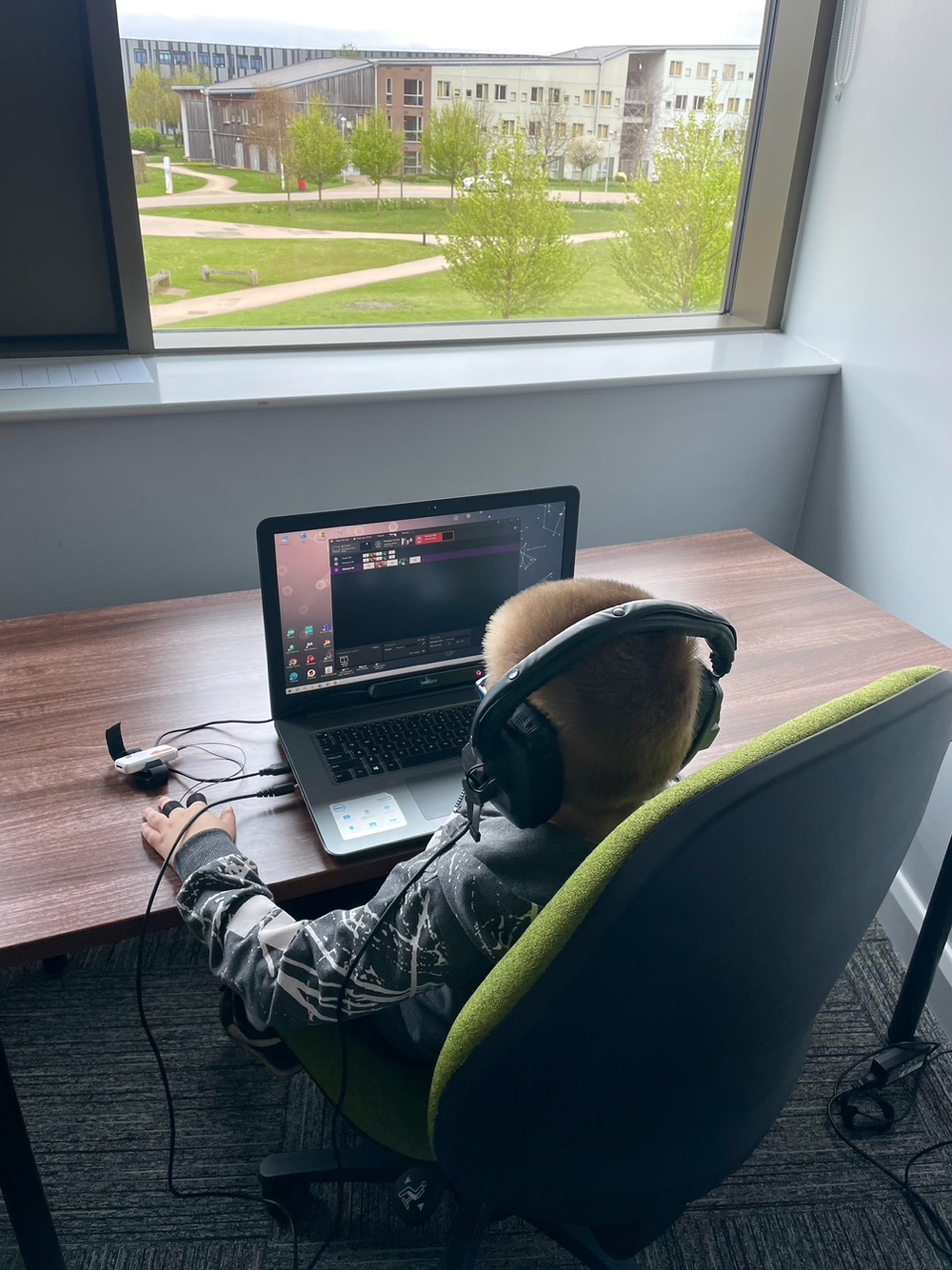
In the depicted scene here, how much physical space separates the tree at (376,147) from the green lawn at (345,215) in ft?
0.22

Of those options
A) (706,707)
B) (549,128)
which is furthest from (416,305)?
(706,707)

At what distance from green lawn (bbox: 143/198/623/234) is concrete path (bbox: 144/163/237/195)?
0.09 ft

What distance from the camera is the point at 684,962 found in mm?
611

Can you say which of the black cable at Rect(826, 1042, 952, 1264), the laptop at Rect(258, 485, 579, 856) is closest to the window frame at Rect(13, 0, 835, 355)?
the laptop at Rect(258, 485, 579, 856)

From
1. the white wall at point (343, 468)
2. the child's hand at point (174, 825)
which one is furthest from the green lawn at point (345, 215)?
the child's hand at point (174, 825)

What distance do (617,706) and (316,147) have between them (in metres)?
1.96

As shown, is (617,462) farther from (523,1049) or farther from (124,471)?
(523,1049)

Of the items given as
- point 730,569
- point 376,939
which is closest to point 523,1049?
point 376,939

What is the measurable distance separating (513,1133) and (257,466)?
157 cm

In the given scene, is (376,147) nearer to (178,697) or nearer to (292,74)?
(292,74)

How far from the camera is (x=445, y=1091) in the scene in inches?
27.0

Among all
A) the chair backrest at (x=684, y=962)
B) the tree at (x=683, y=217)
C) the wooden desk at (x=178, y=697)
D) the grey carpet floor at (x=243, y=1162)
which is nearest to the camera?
the chair backrest at (x=684, y=962)

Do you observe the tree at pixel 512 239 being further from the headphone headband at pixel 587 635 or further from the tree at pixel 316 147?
the headphone headband at pixel 587 635

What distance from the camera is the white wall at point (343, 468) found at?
1906 millimetres
